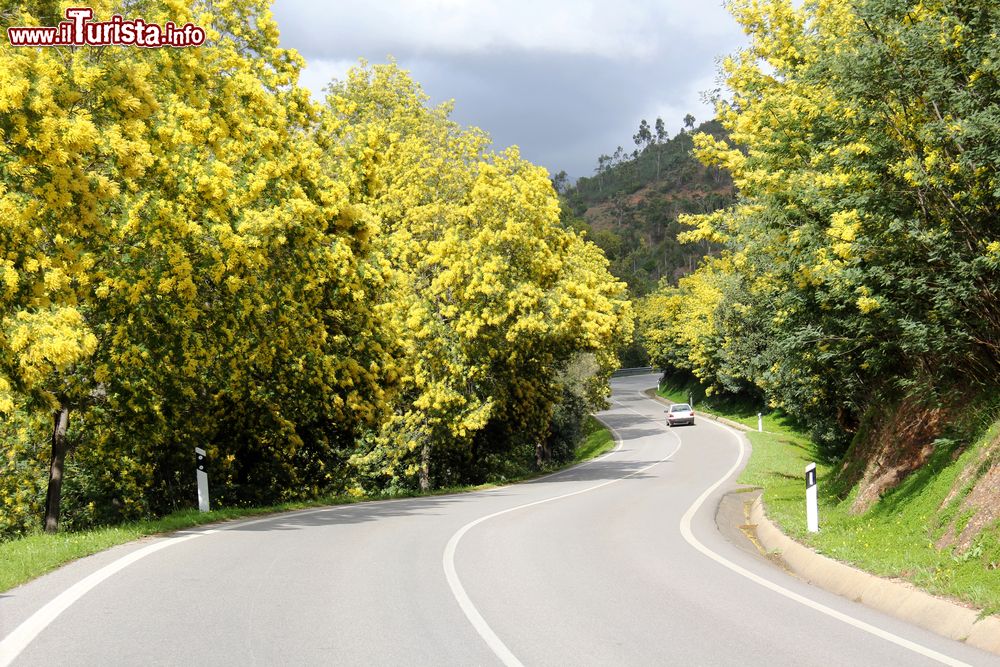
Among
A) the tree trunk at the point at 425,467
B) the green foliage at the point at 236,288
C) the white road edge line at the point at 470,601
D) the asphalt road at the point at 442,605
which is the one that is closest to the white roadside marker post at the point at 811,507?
the asphalt road at the point at 442,605

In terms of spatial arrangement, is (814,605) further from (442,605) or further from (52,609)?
(52,609)

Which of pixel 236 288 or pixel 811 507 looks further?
pixel 236 288

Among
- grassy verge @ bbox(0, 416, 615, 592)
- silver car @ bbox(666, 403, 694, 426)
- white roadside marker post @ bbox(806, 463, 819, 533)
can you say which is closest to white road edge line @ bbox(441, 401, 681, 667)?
grassy verge @ bbox(0, 416, 615, 592)

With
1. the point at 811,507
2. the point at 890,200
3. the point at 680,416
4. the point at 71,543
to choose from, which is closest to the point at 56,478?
the point at 71,543

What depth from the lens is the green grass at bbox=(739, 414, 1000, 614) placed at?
299 inches

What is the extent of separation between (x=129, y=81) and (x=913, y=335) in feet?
35.8

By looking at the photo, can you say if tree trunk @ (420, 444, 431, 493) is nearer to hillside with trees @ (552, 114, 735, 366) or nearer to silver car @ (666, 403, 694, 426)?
silver car @ (666, 403, 694, 426)

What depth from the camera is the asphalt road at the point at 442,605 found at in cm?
612

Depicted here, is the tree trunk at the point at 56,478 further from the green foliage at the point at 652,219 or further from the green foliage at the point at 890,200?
the green foliage at the point at 652,219

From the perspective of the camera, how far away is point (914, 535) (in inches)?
378

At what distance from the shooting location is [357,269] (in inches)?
708

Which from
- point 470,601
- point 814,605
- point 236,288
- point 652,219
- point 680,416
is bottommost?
point 680,416

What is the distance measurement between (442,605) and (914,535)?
5319 mm

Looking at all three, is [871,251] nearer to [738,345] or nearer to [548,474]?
[548,474]
